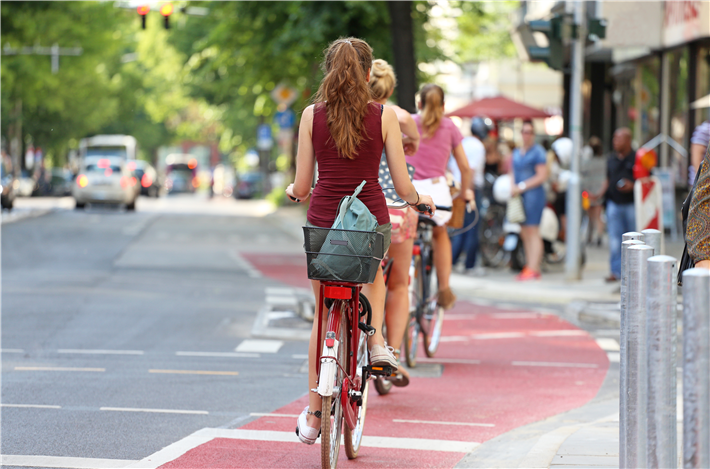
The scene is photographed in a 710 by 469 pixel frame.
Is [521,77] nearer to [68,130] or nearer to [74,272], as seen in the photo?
[68,130]

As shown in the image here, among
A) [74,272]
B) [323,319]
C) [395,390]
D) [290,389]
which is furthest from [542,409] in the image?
[74,272]

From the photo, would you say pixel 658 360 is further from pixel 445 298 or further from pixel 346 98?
pixel 445 298

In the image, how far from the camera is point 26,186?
4853 centimetres

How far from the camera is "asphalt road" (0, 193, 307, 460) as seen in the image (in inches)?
225

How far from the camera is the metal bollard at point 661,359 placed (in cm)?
332

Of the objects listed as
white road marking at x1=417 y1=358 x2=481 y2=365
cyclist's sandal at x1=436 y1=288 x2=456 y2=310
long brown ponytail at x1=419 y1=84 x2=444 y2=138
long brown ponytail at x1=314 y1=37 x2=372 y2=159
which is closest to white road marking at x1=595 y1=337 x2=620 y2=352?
white road marking at x1=417 y1=358 x2=481 y2=365

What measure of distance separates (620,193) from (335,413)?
8.98 m

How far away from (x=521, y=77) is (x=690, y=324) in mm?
45737

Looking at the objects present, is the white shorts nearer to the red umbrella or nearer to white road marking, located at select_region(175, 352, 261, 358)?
white road marking, located at select_region(175, 352, 261, 358)

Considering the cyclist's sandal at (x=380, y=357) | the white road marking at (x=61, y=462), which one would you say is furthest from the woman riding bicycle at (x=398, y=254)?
the white road marking at (x=61, y=462)

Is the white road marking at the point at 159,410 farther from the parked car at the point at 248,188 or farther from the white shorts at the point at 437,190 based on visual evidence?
the parked car at the point at 248,188

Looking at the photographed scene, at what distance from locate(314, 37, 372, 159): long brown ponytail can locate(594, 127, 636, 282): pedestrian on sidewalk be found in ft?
28.3

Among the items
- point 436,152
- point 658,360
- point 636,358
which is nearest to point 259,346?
point 436,152

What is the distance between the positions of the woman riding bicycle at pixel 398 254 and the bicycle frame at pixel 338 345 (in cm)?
127
